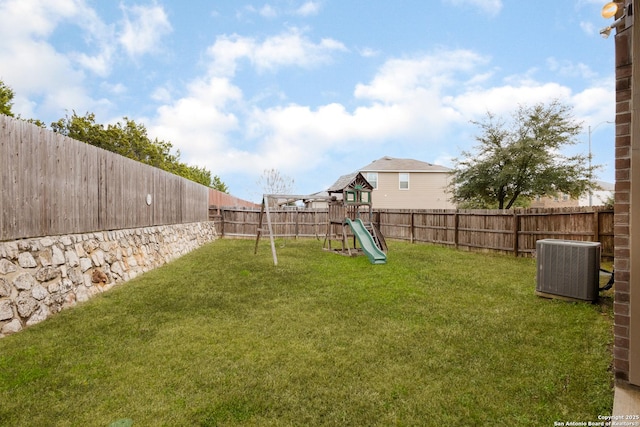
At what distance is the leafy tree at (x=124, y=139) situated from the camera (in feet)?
78.6

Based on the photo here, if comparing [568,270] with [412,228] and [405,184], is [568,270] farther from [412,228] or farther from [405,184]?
[405,184]

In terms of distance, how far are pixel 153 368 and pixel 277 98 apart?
2986 centimetres

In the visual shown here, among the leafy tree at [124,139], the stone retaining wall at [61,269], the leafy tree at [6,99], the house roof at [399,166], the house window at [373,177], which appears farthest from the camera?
the house roof at [399,166]

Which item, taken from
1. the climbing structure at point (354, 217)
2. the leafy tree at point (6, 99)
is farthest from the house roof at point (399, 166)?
the leafy tree at point (6, 99)

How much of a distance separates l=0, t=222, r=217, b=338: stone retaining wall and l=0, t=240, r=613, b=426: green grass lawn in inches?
11.3

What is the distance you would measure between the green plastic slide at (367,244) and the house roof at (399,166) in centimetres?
1586

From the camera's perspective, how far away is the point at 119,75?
742 inches

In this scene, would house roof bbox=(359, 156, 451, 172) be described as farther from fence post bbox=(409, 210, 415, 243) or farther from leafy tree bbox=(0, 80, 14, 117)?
leafy tree bbox=(0, 80, 14, 117)

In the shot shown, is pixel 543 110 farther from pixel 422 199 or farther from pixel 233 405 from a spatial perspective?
pixel 233 405

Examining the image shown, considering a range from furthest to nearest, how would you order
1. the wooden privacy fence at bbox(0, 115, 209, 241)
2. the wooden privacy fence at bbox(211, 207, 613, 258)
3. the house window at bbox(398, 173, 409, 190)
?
the house window at bbox(398, 173, 409, 190) < the wooden privacy fence at bbox(211, 207, 613, 258) < the wooden privacy fence at bbox(0, 115, 209, 241)

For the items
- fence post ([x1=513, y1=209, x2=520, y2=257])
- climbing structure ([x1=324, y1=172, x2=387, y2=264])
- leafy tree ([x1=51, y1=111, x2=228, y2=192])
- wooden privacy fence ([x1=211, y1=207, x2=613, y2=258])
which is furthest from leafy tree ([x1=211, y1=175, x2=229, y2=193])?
fence post ([x1=513, y1=209, x2=520, y2=257])

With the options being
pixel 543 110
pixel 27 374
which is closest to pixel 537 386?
pixel 27 374

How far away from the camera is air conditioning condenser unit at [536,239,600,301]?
516cm

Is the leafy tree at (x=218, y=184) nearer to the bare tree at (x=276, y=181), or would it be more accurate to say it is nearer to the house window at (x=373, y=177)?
the bare tree at (x=276, y=181)
